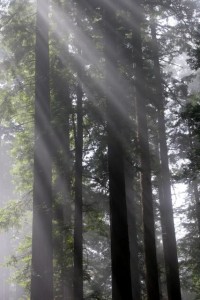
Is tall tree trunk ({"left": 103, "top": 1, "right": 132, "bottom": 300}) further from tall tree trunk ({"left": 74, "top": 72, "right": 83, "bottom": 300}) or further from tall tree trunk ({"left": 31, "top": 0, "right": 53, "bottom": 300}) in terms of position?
tall tree trunk ({"left": 74, "top": 72, "right": 83, "bottom": 300})

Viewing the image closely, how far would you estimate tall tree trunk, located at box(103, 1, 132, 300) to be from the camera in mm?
10234

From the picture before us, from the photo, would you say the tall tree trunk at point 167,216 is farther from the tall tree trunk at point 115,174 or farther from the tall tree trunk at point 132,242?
the tall tree trunk at point 115,174

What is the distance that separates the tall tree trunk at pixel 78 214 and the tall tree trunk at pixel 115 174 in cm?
418

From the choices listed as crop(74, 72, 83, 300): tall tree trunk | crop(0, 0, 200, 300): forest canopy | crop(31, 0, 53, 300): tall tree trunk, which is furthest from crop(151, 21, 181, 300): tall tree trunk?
crop(31, 0, 53, 300): tall tree trunk

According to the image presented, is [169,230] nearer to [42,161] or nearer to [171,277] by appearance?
[171,277]

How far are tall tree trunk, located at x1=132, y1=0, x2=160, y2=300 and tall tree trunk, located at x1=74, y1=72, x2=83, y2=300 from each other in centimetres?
238

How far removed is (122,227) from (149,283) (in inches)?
175

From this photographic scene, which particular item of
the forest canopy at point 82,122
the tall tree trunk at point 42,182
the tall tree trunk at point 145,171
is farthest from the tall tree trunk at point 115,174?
the tall tree trunk at point 145,171

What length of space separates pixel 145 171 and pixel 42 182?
17.8ft

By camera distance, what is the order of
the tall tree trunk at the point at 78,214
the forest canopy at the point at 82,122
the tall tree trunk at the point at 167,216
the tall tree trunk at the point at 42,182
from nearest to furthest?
the tall tree trunk at the point at 42,182 < the forest canopy at the point at 82,122 < the tall tree trunk at the point at 78,214 < the tall tree trunk at the point at 167,216

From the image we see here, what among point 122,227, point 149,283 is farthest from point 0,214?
point 149,283

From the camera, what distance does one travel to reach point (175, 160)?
88.1ft

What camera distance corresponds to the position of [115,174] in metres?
11.2

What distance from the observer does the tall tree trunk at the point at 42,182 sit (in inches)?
396
